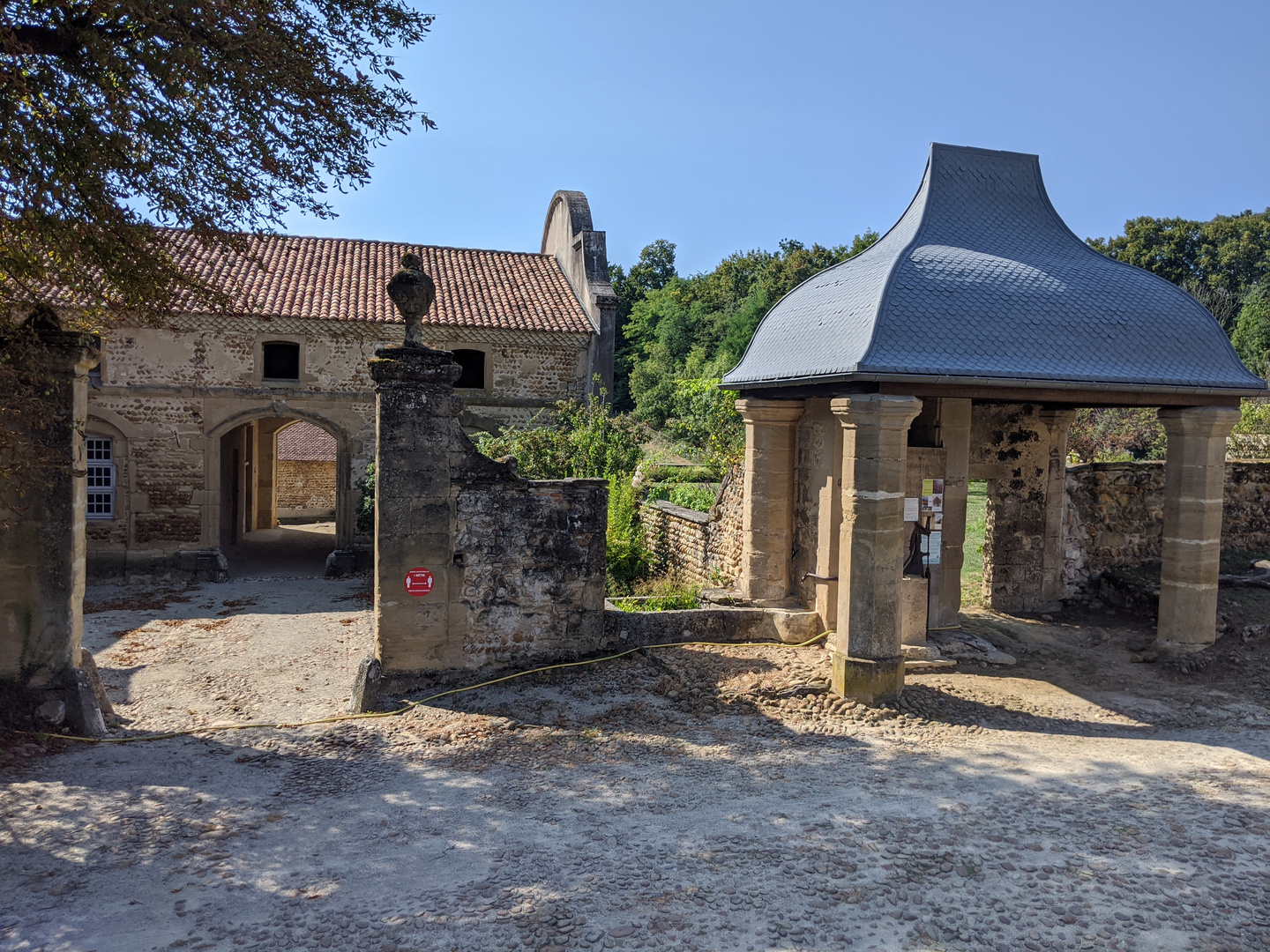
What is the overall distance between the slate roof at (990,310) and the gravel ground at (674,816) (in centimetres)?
305

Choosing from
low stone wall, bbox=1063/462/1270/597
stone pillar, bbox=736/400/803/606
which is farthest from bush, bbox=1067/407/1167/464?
stone pillar, bbox=736/400/803/606

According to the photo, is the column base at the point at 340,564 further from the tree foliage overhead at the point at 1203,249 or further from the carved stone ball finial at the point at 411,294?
the tree foliage overhead at the point at 1203,249

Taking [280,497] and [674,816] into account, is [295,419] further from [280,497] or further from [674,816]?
[674,816]

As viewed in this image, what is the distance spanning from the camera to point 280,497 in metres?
30.0

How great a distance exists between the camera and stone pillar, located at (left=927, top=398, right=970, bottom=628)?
1072 cm

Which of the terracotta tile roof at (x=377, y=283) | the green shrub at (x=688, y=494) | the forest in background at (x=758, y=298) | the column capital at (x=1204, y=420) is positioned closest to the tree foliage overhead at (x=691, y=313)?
the forest in background at (x=758, y=298)

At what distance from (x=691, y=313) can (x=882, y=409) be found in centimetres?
3262

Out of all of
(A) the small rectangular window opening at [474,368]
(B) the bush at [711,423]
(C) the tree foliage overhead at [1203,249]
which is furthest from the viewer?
(C) the tree foliage overhead at [1203,249]

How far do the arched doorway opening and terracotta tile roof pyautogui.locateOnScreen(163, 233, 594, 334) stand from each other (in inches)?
102

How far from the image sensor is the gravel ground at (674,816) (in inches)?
175

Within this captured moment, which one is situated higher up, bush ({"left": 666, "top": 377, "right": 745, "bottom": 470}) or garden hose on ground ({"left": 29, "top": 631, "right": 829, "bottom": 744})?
bush ({"left": 666, "top": 377, "right": 745, "bottom": 470})

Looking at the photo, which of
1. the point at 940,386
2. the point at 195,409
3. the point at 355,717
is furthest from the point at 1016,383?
the point at 195,409

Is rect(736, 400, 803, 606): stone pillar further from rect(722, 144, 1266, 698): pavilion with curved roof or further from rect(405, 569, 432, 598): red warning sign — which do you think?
rect(405, 569, 432, 598): red warning sign

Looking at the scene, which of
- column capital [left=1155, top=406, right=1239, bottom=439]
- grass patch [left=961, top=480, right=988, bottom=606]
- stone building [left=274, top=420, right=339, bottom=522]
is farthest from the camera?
stone building [left=274, top=420, right=339, bottom=522]
